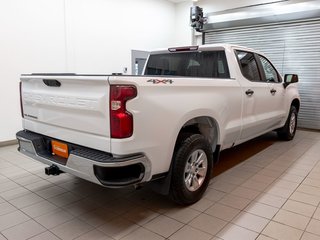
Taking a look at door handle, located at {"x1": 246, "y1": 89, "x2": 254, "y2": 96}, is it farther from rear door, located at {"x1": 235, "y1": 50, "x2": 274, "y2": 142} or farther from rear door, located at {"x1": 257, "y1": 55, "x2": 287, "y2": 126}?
rear door, located at {"x1": 257, "y1": 55, "x2": 287, "y2": 126}

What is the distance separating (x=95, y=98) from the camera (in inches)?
79.0

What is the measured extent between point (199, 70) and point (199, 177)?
1.41 metres

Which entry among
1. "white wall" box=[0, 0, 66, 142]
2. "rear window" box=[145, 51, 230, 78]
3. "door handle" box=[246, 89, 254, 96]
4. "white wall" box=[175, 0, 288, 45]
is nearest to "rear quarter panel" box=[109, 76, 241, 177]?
"rear window" box=[145, 51, 230, 78]

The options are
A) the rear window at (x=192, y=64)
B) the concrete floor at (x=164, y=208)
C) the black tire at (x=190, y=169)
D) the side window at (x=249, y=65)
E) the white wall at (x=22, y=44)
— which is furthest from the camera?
the white wall at (x=22, y=44)

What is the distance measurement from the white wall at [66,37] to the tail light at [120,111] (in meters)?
3.90

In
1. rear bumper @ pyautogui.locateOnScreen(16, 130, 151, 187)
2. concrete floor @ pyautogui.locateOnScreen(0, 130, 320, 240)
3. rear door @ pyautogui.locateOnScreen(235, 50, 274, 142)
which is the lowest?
concrete floor @ pyautogui.locateOnScreen(0, 130, 320, 240)

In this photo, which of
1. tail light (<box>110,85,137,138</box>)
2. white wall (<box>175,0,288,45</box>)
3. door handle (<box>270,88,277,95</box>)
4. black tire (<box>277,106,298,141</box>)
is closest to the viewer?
tail light (<box>110,85,137,138</box>)

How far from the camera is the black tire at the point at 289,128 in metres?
5.24

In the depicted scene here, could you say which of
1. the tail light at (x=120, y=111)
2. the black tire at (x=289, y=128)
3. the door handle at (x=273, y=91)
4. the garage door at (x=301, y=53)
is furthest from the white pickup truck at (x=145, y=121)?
the garage door at (x=301, y=53)

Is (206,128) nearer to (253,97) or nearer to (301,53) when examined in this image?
(253,97)

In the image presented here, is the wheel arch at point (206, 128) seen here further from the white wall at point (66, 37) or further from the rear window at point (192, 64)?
the white wall at point (66, 37)

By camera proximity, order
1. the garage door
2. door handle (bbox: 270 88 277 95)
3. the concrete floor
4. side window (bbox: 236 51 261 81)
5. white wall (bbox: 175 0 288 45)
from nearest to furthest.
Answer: the concrete floor, side window (bbox: 236 51 261 81), door handle (bbox: 270 88 277 95), the garage door, white wall (bbox: 175 0 288 45)

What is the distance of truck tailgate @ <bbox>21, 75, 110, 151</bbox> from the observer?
1.99 metres

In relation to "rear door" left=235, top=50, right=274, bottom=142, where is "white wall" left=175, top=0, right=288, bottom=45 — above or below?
above
